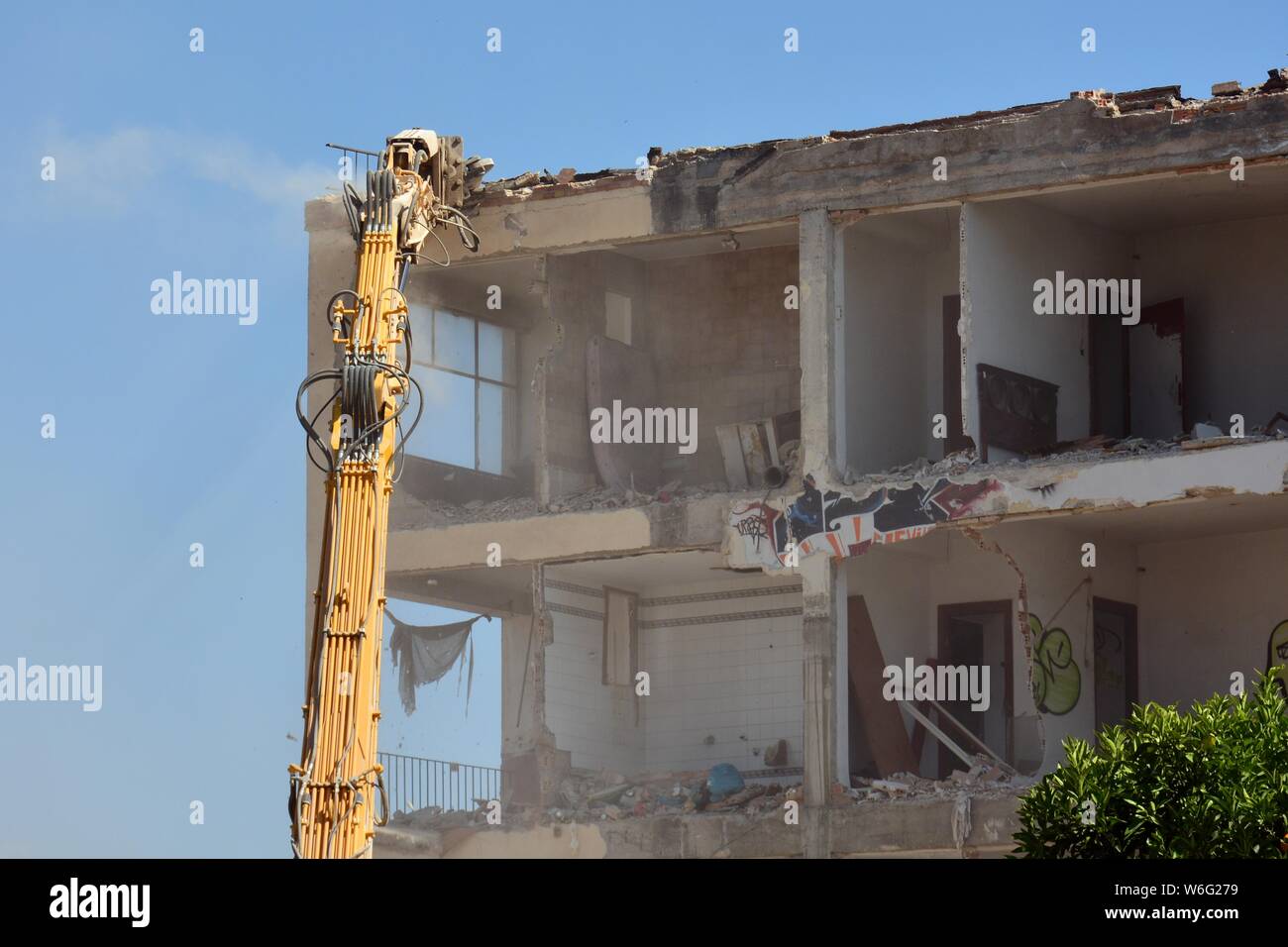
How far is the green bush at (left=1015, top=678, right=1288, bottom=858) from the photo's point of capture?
13148 mm

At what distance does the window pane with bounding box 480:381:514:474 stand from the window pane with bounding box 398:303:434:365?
1.18 meters

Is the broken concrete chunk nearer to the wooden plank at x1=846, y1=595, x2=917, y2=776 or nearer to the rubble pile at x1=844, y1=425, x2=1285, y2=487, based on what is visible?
the wooden plank at x1=846, y1=595, x2=917, y2=776

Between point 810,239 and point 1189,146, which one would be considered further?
point 810,239

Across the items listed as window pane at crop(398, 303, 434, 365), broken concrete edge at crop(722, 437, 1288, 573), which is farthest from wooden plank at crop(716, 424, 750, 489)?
A: window pane at crop(398, 303, 434, 365)

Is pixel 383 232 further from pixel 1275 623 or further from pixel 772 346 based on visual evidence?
pixel 1275 623

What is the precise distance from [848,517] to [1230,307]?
534 centimetres

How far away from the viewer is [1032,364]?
2488cm

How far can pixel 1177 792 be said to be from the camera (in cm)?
1360

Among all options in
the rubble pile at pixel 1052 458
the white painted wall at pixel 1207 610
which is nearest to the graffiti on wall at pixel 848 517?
the rubble pile at pixel 1052 458

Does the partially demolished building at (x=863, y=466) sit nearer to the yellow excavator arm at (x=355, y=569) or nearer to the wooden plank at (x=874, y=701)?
the wooden plank at (x=874, y=701)

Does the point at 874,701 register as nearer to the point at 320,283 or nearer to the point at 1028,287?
the point at 1028,287

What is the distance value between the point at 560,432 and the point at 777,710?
4.38 meters

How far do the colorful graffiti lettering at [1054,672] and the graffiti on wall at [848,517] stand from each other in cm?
162
